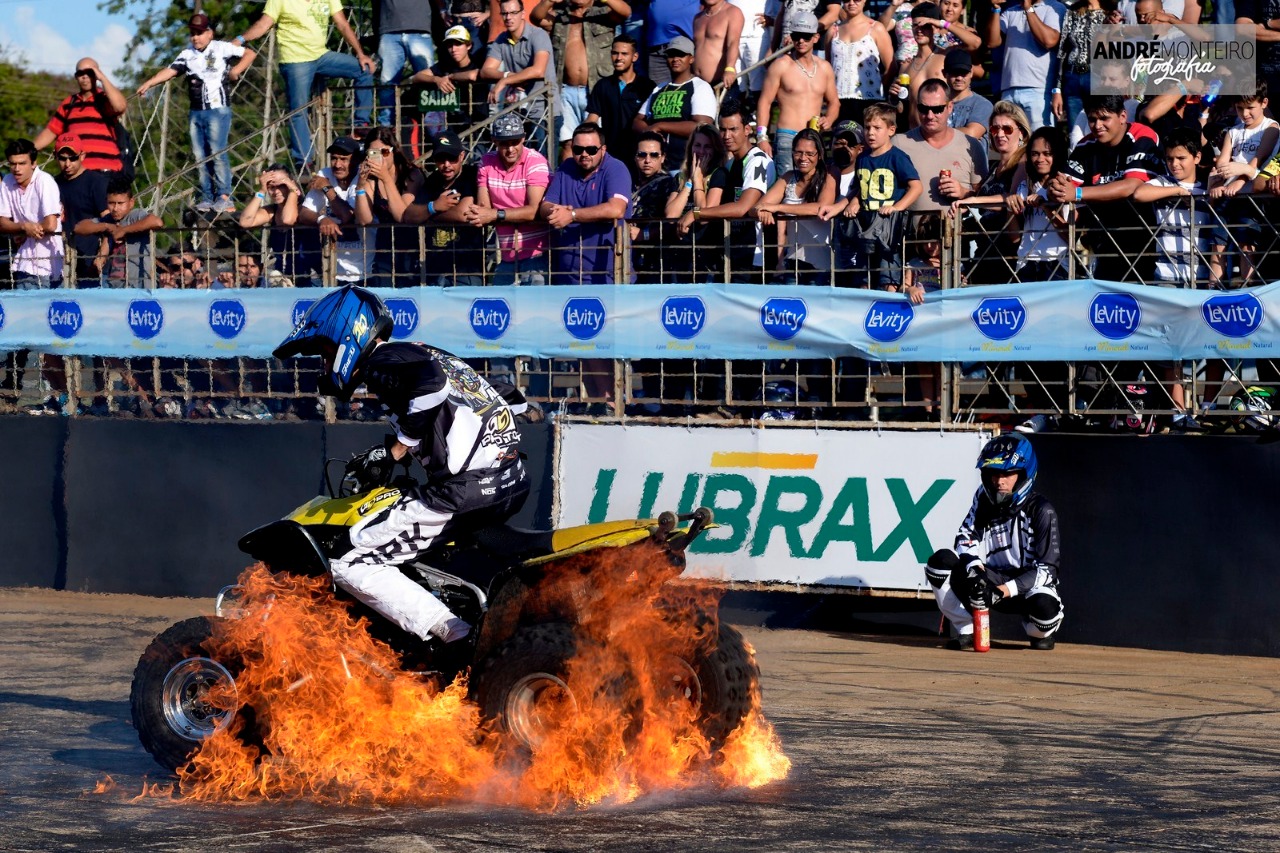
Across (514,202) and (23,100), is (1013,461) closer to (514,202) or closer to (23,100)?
(514,202)

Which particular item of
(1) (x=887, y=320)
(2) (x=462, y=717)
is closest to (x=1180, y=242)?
(1) (x=887, y=320)

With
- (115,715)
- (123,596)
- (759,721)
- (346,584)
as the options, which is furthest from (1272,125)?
(123,596)

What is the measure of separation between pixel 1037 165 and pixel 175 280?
6933 millimetres

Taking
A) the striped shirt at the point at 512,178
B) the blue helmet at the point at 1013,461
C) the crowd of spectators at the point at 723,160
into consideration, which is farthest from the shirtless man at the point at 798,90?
the blue helmet at the point at 1013,461

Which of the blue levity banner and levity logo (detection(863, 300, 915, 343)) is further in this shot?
levity logo (detection(863, 300, 915, 343))

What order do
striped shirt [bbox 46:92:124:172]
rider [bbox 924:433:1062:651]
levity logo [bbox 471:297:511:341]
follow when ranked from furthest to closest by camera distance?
striped shirt [bbox 46:92:124:172] → levity logo [bbox 471:297:511:341] → rider [bbox 924:433:1062:651]

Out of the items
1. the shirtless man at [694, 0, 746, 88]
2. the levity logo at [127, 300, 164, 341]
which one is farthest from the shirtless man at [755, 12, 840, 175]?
the levity logo at [127, 300, 164, 341]

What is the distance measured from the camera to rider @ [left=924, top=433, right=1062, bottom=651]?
9945 millimetres

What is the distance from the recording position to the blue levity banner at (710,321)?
982cm

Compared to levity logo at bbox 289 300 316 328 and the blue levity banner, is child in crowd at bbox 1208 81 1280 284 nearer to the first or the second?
the blue levity banner

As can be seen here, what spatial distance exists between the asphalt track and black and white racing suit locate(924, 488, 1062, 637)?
30 cm

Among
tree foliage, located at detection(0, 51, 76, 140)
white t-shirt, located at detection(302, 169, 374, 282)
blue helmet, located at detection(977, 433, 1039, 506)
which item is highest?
tree foliage, located at detection(0, 51, 76, 140)

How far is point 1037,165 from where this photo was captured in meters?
10.7

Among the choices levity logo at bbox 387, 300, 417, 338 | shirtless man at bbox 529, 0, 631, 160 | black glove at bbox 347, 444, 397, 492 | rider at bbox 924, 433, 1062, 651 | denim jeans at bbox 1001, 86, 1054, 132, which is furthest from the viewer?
shirtless man at bbox 529, 0, 631, 160
